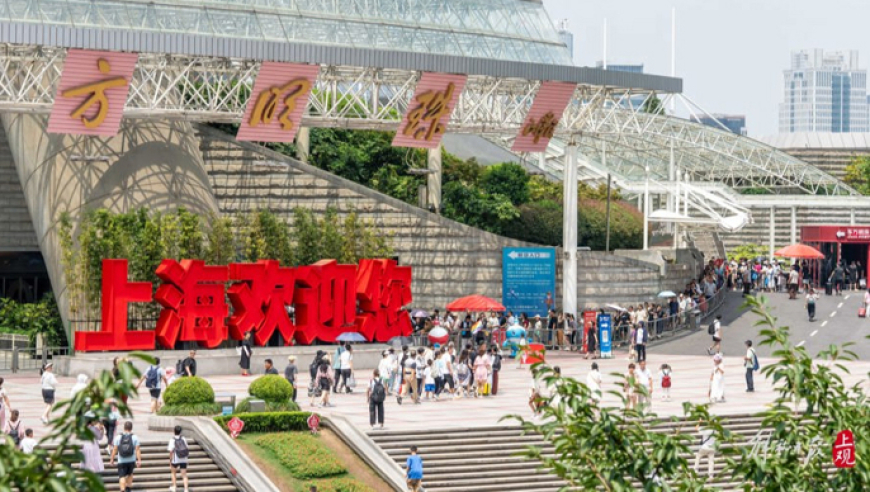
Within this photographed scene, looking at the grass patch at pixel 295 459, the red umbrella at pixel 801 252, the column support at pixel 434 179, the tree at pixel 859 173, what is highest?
the tree at pixel 859 173

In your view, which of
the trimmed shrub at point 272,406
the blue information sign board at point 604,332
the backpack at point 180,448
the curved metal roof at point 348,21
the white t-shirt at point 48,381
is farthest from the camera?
the blue information sign board at point 604,332

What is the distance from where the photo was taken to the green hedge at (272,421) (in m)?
32.6

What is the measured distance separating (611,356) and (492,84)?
8740 millimetres

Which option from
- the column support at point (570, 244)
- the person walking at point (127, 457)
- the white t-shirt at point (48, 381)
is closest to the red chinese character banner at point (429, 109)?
the column support at point (570, 244)

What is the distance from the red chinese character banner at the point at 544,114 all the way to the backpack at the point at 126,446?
22.7 m

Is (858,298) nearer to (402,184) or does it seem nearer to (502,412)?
(402,184)

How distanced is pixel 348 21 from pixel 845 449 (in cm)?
3429

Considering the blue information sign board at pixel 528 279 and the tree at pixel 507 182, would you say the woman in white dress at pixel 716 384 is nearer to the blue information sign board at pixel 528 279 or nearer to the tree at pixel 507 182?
the blue information sign board at pixel 528 279

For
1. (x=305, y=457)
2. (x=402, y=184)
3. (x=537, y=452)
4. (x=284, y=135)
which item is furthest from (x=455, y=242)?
(x=537, y=452)

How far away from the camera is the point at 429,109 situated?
46594mm

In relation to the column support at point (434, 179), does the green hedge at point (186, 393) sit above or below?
below

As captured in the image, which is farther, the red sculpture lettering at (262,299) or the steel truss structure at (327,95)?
the red sculpture lettering at (262,299)

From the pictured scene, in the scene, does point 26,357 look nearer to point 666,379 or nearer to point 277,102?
point 277,102

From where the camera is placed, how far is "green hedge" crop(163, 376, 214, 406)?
33.5 m
